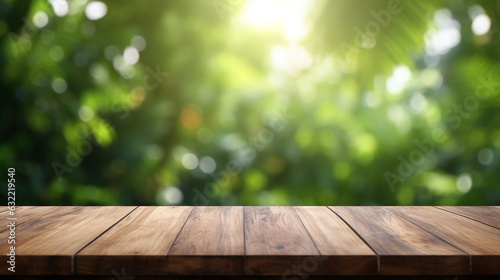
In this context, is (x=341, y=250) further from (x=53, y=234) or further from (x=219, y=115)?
(x=219, y=115)

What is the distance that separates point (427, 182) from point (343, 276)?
2.17m

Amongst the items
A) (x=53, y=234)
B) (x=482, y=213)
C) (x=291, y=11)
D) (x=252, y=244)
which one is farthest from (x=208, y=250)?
(x=482, y=213)

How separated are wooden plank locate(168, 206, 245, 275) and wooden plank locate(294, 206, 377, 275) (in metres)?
0.17

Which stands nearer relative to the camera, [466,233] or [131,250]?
[131,250]

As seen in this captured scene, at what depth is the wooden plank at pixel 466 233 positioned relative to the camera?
938 millimetres

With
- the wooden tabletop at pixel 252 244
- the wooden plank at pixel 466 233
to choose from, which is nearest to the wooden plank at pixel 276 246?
the wooden tabletop at pixel 252 244

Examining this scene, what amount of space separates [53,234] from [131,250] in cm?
28

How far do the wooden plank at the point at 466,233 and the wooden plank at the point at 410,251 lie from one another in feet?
0.09

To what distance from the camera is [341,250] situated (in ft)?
3.15

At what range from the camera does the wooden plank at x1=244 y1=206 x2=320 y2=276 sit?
3.02 feet

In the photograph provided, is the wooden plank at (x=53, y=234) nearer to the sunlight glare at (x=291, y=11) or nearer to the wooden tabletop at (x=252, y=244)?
the wooden tabletop at (x=252, y=244)

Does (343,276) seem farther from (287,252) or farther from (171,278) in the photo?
(171,278)

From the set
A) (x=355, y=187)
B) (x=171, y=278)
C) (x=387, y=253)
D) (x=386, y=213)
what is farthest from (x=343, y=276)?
(x=355, y=187)

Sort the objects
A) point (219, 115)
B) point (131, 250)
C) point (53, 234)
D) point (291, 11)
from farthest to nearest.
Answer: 1. point (219, 115)
2. point (291, 11)
3. point (53, 234)
4. point (131, 250)
